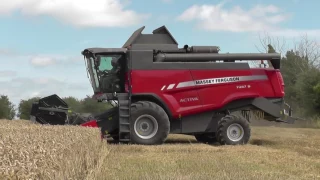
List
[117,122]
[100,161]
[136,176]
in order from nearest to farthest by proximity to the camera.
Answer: [136,176] < [100,161] < [117,122]

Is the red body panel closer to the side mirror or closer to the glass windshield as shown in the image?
the glass windshield

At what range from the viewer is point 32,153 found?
4605 millimetres

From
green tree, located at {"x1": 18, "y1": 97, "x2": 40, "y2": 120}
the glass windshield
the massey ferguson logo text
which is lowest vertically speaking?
green tree, located at {"x1": 18, "y1": 97, "x2": 40, "y2": 120}

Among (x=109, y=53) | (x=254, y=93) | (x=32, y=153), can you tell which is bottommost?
(x=32, y=153)

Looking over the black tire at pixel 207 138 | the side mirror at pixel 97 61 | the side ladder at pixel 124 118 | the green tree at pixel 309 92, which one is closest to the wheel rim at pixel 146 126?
the side ladder at pixel 124 118

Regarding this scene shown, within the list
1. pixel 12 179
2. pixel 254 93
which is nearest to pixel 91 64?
pixel 254 93

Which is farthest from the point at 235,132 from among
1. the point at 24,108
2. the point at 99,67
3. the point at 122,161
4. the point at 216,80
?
the point at 24,108

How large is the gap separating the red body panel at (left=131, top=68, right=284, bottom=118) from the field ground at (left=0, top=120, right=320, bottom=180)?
214 centimetres

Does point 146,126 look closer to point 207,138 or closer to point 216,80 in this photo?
point 216,80

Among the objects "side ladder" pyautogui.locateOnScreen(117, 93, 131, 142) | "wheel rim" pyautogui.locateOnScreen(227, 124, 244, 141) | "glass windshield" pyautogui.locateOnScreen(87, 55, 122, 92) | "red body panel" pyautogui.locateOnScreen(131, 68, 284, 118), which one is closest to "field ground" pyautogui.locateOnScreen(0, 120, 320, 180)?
"side ladder" pyautogui.locateOnScreen(117, 93, 131, 142)

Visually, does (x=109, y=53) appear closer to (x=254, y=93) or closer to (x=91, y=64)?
(x=91, y=64)

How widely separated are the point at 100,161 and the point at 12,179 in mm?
3942

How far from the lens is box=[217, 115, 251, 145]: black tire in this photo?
41.5ft

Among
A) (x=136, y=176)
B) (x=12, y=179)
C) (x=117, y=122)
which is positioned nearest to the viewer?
(x=12, y=179)
